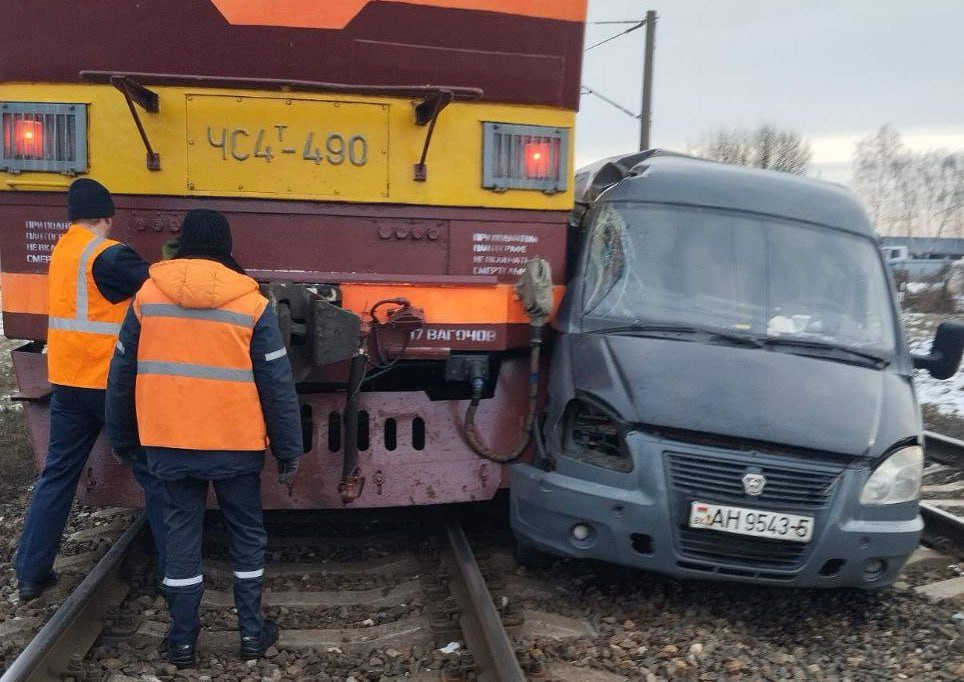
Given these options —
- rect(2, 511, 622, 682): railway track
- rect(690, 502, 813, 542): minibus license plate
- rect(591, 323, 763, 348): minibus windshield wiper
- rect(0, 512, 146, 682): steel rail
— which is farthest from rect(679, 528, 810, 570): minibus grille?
rect(0, 512, 146, 682): steel rail

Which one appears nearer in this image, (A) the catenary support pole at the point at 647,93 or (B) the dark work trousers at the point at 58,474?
(B) the dark work trousers at the point at 58,474

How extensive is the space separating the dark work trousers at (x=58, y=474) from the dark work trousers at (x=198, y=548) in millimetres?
Answer: 485

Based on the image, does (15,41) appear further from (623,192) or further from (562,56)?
(623,192)

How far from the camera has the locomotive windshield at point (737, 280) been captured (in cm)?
481

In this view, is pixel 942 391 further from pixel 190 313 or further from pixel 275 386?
pixel 190 313

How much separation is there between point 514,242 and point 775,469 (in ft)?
5.85

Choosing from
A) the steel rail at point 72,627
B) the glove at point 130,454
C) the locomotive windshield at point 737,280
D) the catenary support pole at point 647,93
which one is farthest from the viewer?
the catenary support pole at point 647,93

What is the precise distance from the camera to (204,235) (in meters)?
3.69

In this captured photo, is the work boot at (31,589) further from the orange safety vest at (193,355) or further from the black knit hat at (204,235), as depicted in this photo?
the black knit hat at (204,235)

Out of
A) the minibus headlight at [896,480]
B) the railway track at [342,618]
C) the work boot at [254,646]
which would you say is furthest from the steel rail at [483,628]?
the minibus headlight at [896,480]

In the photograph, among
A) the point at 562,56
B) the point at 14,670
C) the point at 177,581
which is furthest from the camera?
the point at 562,56

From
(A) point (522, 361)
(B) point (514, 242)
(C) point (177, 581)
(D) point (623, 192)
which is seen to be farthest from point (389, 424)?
(D) point (623, 192)

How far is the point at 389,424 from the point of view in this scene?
4.97 meters

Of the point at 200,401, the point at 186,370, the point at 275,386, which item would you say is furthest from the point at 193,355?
the point at 275,386
